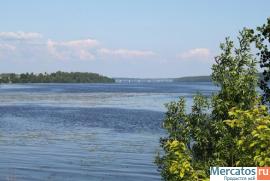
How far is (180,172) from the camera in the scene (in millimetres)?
8547

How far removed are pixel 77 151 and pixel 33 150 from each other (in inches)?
142

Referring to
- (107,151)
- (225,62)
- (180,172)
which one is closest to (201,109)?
(225,62)

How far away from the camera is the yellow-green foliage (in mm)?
7191

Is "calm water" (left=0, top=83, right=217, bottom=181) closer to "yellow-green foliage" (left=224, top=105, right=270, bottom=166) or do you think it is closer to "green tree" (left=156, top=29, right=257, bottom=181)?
"green tree" (left=156, top=29, right=257, bottom=181)

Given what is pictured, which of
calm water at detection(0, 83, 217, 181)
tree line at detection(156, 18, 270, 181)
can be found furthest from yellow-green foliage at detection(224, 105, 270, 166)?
calm water at detection(0, 83, 217, 181)

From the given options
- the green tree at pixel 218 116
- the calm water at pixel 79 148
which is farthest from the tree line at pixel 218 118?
the calm water at pixel 79 148

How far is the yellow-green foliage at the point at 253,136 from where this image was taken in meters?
7.19

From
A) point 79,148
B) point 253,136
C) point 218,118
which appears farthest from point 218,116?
point 79,148

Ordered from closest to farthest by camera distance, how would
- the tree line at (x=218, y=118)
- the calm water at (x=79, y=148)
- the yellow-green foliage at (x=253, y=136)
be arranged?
1. the yellow-green foliage at (x=253, y=136)
2. the tree line at (x=218, y=118)
3. the calm water at (x=79, y=148)

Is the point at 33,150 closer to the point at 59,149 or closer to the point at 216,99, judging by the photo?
the point at 59,149

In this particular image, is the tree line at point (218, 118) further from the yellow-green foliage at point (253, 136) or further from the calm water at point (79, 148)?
the calm water at point (79, 148)

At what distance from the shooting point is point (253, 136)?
7.31 meters

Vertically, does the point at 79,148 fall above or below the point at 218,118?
below

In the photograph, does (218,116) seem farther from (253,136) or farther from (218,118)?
(253,136)
